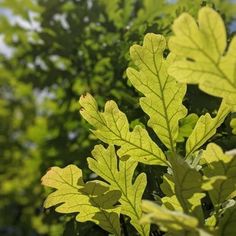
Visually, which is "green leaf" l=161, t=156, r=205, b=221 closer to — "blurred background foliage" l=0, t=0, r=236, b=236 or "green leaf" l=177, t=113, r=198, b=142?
"green leaf" l=177, t=113, r=198, b=142

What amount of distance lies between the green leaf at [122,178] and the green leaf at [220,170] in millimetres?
163

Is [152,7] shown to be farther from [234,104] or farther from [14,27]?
[234,104]

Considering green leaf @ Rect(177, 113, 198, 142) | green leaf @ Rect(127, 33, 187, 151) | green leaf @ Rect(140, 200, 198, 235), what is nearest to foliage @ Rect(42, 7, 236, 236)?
green leaf @ Rect(127, 33, 187, 151)

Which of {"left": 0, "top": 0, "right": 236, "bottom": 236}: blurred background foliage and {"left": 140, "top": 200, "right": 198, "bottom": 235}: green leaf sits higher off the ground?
{"left": 0, "top": 0, "right": 236, "bottom": 236}: blurred background foliage

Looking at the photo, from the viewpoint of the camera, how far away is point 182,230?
2.20 feet

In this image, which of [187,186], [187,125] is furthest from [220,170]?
[187,125]

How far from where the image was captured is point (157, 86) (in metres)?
0.86

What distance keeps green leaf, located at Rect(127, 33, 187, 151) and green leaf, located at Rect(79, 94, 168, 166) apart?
0.03 meters

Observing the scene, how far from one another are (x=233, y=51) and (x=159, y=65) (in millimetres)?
206

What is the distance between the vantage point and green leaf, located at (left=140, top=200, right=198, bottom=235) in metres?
0.59

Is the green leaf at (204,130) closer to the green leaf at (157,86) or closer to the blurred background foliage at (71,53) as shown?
the green leaf at (157,86)

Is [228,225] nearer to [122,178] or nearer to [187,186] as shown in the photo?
[187,186]

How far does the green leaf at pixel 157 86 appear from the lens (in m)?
0.85

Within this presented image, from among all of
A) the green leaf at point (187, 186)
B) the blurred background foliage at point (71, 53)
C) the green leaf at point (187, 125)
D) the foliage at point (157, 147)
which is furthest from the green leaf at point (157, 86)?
the blurred background foliage at point (71, 53)
